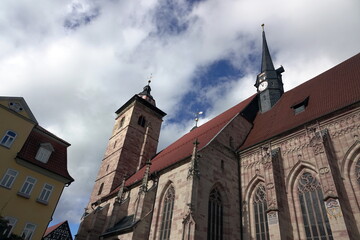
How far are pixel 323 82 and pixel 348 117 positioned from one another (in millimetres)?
5199

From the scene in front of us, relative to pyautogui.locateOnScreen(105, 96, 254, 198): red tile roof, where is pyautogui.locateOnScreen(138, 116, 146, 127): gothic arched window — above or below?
above

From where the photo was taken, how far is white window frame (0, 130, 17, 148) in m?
12.9

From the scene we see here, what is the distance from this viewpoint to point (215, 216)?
11727 millimetres

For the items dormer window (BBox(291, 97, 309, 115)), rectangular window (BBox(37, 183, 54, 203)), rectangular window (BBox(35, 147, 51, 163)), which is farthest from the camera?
rectangular window (BBox(35, 147, 51, 163))

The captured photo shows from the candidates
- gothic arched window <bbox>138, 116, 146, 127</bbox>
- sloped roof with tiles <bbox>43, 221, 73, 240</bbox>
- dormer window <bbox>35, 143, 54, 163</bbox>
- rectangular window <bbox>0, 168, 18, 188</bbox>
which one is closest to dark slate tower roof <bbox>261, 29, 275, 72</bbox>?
gothic arched window <bbox>138, 116, 146, 127</bbox>

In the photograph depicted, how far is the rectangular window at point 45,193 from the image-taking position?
43.8 feet

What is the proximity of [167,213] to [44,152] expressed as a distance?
27.0 feet

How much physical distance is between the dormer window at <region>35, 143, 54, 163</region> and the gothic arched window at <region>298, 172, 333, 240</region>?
541 inches

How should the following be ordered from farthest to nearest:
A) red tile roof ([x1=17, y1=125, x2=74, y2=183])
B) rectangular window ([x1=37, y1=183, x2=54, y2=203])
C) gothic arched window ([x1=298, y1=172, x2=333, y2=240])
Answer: red tile roof ([x1=17, y1=125, x2=74, y2=183])
rectangular window ([x1=37, y1=183, x2=54, y2=203])
gothic arched window ([x1=298, y1=172, x2=333, y2=240])

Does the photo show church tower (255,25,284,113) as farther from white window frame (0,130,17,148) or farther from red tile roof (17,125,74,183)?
white window frame (0,130,17,148)

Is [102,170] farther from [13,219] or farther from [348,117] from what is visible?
[348,117]

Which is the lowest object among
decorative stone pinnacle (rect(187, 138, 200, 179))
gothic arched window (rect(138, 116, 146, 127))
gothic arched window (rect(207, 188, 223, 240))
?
gothic arched window (rect(207, 188, 223, 240))

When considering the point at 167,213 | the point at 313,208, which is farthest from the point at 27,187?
the point at 313,208

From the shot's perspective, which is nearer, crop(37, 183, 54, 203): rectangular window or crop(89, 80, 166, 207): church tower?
crop(37, 183, 54, 203): rectangular window
